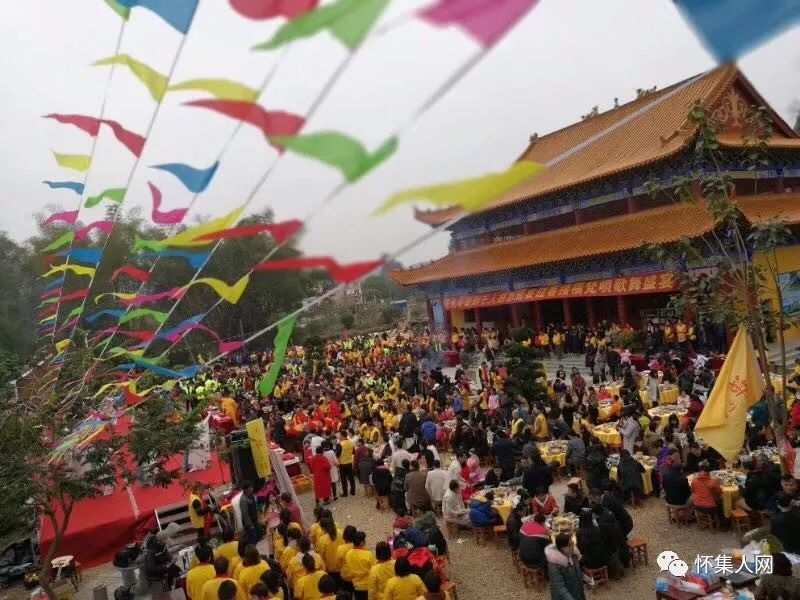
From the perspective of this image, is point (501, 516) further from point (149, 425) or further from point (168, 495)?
point (168, 495)

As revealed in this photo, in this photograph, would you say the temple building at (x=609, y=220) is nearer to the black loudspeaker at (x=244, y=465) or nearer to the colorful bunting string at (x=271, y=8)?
the black loudspeaker at (x=244, y=465)

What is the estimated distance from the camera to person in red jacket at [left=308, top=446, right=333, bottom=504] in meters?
10.8

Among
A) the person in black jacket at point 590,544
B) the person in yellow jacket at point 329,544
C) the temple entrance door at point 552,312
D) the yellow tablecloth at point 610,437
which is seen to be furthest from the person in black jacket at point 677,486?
the temple entrance door at point 552,312

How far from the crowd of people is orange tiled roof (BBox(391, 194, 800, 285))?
3.18 metres

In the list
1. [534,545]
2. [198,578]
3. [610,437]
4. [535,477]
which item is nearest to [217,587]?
[198,578]

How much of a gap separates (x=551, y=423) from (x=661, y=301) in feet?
36.1

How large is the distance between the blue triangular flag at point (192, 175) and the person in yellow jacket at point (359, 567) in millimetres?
4197

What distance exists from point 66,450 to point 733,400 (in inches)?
312

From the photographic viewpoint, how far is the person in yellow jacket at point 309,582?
18.6 feet

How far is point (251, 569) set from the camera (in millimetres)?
5898

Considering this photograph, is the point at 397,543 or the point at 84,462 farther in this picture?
the point at 84,462

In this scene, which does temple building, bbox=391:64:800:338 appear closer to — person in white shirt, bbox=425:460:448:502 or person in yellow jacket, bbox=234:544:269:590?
person in white shirt, bbox=425:460:448:502

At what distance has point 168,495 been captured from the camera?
1087 centimetres

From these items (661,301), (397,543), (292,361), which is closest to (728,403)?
(397,543)
